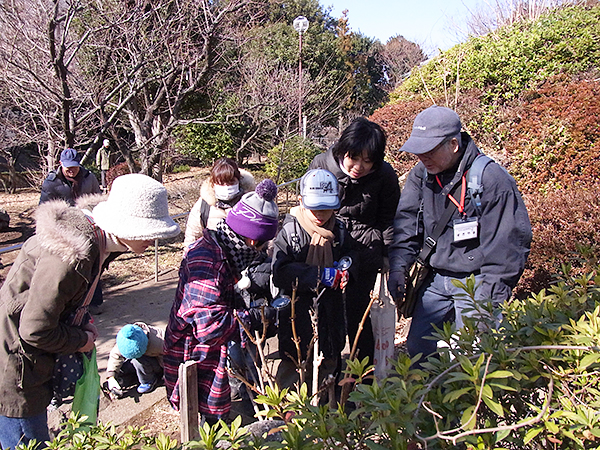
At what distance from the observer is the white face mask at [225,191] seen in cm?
377

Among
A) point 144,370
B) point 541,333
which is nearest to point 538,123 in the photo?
point 541,333

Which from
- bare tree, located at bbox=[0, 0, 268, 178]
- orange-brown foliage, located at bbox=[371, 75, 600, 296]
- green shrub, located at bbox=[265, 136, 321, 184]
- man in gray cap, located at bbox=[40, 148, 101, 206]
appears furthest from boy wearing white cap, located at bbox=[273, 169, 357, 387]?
green shrub, located at bbox=[265, 136, 321, 184]

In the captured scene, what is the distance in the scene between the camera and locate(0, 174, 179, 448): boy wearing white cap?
183cm

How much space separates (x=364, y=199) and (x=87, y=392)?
1.95 metres

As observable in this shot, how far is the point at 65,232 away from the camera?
1838 millimetres

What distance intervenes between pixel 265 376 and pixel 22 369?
41.0 inches

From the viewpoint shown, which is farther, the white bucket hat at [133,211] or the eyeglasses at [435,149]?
the eyeglasses at [435,149]

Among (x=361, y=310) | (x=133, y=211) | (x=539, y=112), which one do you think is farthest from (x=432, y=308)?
(x=539, y=112)

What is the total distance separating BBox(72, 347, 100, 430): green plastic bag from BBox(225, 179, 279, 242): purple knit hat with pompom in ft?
3.10

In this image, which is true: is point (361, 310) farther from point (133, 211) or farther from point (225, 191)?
point (133, 211)

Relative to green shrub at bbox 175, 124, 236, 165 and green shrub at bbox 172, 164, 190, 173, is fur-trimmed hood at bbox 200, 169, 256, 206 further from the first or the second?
green shrub at bbox 172, 164, 190, 173

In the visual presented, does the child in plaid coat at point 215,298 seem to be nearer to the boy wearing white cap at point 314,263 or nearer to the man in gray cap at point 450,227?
the boy wearing white cap at point 314,263

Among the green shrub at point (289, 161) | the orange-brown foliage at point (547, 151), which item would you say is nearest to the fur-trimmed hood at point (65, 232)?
the orange-brown foliage at point (547, 151)

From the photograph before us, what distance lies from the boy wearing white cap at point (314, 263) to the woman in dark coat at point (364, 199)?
21 centimetres
